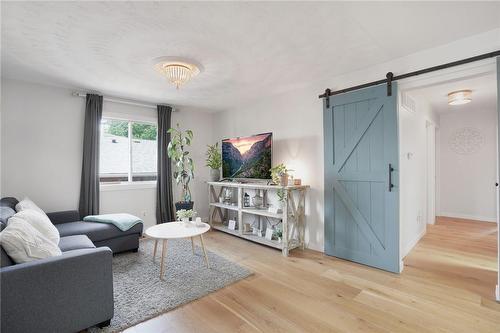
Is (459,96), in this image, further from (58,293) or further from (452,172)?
(58,293)

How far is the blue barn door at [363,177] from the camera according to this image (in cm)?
266

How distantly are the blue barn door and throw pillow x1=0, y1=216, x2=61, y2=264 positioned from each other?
9.64 ft

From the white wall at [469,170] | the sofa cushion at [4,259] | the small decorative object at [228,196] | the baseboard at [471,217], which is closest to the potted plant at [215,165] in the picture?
the small decorative object at [228,196]

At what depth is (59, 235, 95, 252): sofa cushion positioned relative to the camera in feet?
7.57

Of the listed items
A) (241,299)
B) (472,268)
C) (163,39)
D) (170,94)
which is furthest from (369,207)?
(170,94)

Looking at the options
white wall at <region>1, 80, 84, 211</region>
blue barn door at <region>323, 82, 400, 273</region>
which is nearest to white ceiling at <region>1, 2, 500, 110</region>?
white wall at <region>1, 80, 84, 211</region>

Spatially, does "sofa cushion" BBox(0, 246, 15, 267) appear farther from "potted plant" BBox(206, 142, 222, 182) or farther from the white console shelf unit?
"potted plant" BBox(206, 142, 222, 182)

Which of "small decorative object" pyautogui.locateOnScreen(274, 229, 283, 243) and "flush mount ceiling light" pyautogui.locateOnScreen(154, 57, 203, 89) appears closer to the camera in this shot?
"flush mount ceiling light" pyautogui.locateOnScreen(154, 57, 203, 89)

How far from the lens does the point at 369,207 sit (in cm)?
284

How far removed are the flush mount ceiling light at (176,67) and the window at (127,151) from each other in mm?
2023

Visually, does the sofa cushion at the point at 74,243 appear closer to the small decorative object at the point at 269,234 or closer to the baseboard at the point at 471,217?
the small decorative object at the point at 269,234

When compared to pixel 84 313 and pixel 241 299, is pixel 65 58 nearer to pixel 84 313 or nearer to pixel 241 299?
pixel 84 313

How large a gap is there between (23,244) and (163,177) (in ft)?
9.43

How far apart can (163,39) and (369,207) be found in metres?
2.85
